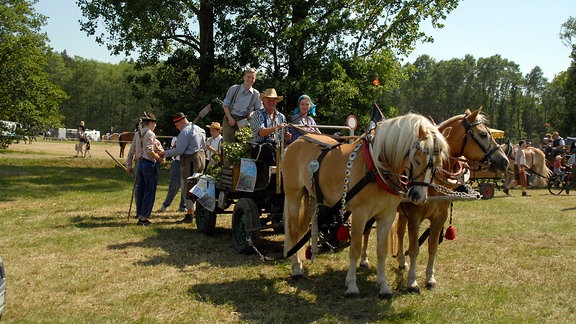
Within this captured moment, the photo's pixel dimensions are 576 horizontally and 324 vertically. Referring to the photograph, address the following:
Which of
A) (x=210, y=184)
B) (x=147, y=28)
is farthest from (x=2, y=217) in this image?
(x=147, y=28)

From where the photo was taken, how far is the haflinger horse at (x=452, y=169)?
18.4ft

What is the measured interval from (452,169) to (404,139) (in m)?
1.44

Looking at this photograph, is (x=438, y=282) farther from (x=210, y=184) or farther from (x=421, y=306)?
(x=210, y=184)

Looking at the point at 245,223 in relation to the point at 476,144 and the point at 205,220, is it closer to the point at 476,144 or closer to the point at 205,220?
the point at 205,220

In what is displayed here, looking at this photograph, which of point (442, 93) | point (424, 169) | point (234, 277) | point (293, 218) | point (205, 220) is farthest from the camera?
point (442, 93)

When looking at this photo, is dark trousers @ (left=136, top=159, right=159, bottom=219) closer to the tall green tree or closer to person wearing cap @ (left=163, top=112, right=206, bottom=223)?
person wearing cap @ (left=163, top=112, right=206, bottom=223)

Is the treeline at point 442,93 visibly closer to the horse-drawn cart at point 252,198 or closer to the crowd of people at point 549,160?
the crowd of people at point 549,160

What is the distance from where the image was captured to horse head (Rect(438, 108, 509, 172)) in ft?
18.9

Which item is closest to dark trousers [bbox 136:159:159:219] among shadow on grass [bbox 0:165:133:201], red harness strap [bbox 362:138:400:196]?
shadow on grass [bbox 0:165:133:201]

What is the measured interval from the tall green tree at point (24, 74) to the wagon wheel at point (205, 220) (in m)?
21.6

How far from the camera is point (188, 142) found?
9805 millimetres

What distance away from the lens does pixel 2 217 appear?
9.85m

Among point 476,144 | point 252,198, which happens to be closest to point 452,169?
point 476,144

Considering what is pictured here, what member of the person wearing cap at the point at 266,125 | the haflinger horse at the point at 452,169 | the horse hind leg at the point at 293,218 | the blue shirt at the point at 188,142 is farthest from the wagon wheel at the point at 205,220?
the haflinger horse at the point at 452,169
